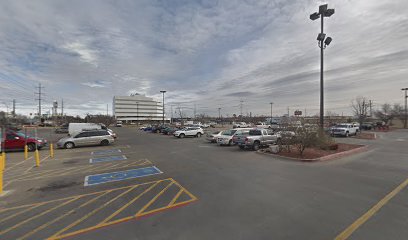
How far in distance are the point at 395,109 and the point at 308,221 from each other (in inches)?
3714

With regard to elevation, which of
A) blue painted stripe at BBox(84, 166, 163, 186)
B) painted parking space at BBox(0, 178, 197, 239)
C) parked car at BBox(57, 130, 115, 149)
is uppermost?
parked car at BBox(57, 130, 115, 149)

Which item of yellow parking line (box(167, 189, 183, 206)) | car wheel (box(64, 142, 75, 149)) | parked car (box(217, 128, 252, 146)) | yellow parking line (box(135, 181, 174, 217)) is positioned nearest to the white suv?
parked car (box(217, 128, 252, 146))

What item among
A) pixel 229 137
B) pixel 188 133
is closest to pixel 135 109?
pixel 188 133

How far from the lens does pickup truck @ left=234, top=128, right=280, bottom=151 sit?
1697cm

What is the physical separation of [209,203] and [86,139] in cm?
1973

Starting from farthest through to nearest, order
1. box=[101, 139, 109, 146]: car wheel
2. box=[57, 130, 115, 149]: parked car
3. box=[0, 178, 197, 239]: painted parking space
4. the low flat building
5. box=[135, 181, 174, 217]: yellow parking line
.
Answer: the low flat building → box=[101, 139, 109, 146]: car wheel → box=[57, 130, 115, 149]: parked car → box=[135, 181, 174, 217]: yellow parking line → box=[0, 178, 197, 239]: painted parking space

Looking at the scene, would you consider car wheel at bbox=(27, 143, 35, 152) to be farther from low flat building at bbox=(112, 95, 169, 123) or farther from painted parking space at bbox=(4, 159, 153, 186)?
low flat building at bbox=(112, 95, 169, 123)

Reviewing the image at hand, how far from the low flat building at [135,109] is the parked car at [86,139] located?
12463cm

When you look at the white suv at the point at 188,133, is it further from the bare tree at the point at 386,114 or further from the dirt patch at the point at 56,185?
the bare tree at the point at 386,114

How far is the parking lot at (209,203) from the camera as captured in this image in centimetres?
452

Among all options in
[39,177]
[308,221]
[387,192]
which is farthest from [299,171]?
[39,177]

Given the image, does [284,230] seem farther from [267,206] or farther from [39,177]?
[39,177]

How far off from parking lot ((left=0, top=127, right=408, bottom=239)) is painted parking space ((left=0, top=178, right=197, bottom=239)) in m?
0.02

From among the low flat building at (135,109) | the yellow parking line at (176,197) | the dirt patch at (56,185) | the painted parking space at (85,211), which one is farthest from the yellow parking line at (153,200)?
the low flat building at (135,109)
